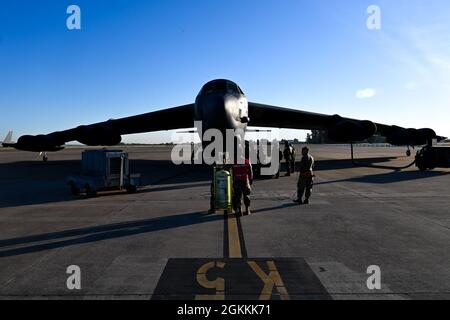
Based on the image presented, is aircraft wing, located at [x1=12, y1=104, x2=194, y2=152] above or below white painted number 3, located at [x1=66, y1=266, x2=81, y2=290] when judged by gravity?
above

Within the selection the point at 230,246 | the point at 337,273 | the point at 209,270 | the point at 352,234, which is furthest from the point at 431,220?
the point at 209,270

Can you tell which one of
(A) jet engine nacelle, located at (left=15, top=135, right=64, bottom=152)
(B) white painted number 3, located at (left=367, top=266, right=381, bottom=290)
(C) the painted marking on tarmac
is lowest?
(B) white painted number 3, located at (left=367, top=266, right=381, bottom=290)

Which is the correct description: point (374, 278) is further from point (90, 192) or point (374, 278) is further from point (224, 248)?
point (90, 192)

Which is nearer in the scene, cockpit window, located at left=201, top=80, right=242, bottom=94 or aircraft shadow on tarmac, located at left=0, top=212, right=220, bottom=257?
aircraft shadow on tarmac, located at left=0, top=212, right=220, bottom=257

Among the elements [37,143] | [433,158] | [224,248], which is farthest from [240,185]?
[37,143]

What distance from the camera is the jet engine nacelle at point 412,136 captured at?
86.4 ft

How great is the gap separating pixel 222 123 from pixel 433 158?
1377 cm

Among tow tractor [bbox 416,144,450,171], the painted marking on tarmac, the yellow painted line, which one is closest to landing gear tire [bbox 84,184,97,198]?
the yellow painted line

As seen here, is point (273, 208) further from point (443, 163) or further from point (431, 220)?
point (443, 163)

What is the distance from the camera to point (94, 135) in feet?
75.5

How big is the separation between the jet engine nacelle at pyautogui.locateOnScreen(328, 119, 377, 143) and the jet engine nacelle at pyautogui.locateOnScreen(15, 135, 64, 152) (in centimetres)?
2114

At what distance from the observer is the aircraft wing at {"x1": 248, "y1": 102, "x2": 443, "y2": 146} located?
22.6 m

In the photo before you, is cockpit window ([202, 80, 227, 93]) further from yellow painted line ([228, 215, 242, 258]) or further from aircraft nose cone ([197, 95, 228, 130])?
yellow painted line ([228, 215, 242, 258])

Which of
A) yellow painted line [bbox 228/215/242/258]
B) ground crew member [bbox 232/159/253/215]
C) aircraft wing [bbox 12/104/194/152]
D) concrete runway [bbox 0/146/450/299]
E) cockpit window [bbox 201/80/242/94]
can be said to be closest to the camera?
concrete runway [bbox 0/146/450/299]
